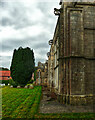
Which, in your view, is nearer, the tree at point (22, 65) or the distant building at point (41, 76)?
the tree at point (22, 65)

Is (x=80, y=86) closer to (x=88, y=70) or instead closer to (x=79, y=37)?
(x=88, y=70)

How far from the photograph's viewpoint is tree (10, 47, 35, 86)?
82.9 feet

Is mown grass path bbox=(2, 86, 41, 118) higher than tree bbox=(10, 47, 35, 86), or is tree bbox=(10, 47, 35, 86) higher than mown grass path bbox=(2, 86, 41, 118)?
tree bbox=(10, 47, 35, 86)

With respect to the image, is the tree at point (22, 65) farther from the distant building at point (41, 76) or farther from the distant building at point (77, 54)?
the distant building at point (77, 54)

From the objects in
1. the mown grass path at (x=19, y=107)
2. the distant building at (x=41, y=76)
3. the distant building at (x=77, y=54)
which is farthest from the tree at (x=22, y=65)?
the distant building at (x=77, y=54)

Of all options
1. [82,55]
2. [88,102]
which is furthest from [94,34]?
[88,102]

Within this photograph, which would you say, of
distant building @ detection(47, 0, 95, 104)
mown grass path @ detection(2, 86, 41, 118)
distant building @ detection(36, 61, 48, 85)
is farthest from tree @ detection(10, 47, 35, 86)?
distant building @ detection(47, 0, 95, 104)

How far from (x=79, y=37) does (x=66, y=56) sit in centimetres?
179

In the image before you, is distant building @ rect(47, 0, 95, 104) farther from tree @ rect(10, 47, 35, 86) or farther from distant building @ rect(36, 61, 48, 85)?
distant building @ rect(36, 61, 48, 85)

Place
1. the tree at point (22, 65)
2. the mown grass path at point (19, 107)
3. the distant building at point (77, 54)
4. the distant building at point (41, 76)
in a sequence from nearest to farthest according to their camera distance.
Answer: the mown grass path at point (19, 107) < the distant building at point (77, 54) < the tree at point (22, 65) < the distant building at point (41, 76)

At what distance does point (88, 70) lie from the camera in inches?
347

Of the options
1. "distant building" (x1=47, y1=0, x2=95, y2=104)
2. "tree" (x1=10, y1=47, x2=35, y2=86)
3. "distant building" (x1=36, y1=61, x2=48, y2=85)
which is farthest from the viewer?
"distant building" (x1=36, y1=61, x2=48, y2=85)

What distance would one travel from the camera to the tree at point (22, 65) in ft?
82.9

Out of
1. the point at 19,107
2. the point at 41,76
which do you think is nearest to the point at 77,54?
the point at 19,107
